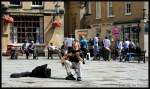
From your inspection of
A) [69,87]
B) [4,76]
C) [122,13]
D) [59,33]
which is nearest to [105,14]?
[122,13]

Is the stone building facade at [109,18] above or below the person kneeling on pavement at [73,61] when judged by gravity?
above

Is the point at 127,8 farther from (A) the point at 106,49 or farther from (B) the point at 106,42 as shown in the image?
(A) the point at 106,49

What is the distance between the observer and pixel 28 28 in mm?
41188

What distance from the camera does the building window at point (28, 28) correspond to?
41000mm

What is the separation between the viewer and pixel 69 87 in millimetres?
16234

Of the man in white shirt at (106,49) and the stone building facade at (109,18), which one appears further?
the stone building facade at (109,18)

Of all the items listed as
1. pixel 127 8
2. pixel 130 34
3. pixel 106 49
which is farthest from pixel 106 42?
pixel 127 8

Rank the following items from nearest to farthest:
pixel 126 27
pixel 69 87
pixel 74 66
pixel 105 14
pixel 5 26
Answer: pixel 69 87, pixel 74 66, pixel 5 26, pixel 126 27, pixel 105 14

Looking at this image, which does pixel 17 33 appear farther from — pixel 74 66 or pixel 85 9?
pixel 74 66

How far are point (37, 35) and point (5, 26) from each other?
8.85 ft

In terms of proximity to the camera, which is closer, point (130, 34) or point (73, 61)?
point (73, 61)

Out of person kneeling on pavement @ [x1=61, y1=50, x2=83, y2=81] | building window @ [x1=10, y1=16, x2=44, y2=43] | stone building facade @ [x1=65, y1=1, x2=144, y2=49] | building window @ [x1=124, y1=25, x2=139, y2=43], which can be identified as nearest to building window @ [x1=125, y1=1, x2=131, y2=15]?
stone building facade @ [x1=65, y1=1, x2=144, y2=49]

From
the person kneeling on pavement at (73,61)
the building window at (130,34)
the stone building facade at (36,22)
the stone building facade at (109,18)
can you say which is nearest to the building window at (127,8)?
the stone building facade at (109,18)

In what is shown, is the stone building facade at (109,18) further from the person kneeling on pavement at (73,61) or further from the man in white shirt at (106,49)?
the person kneeling on pavement at (73,61)
